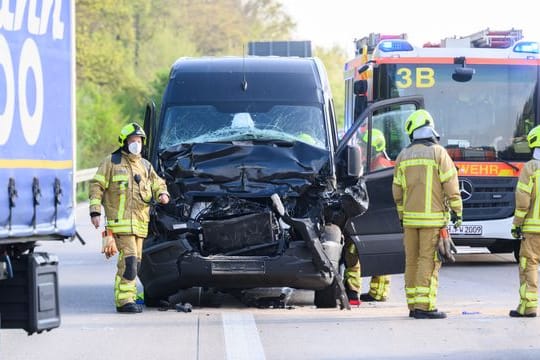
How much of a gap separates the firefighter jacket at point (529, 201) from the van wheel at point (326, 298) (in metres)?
1.87

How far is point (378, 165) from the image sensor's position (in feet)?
43.5

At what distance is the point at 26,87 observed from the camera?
787cm

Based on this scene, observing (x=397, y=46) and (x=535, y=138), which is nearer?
(x=535, y=138)

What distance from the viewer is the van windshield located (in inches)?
518

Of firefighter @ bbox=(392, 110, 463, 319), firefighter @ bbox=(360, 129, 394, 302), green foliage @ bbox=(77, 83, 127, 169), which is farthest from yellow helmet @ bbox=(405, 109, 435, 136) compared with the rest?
green foliage @ bbox=(77, 83, 127, 169)

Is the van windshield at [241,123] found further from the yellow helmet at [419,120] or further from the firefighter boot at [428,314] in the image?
the firefighter boot at [428,314]

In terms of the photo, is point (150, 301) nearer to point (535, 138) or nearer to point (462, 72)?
point (535, 138)

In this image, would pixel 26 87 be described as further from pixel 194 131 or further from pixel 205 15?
pixel 205 15

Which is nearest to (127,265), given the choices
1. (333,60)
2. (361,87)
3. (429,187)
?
(429,187)

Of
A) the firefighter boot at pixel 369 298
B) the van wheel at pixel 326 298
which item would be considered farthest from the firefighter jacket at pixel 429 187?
the firefighter boot at pixel 369 298

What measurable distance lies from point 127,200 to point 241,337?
2.20 meters

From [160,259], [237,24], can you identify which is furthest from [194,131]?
[237,24]

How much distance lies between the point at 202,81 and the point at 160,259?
6.70 ft

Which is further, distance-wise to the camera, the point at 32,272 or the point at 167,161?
the point at 167,161
